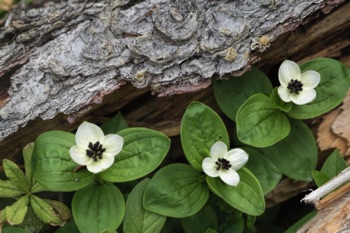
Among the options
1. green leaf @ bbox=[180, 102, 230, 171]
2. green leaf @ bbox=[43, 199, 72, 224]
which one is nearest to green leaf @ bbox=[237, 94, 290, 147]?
green leaf @ bbox=[180, 102, 230, 171]

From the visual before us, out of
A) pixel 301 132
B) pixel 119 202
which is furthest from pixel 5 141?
pixel 301 132

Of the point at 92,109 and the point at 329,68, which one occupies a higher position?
the point at 92,109

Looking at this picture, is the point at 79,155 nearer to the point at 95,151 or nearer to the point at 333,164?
the point at 95,151

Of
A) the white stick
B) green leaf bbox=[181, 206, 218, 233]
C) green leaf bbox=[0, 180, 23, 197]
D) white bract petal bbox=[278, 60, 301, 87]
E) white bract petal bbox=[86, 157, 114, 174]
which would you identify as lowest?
the white stick

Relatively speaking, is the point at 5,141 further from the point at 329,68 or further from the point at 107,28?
the point at 329,68

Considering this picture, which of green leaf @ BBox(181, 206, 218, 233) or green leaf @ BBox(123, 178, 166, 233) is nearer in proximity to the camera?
green leaf @ BBox(123, 178, 166, 233)

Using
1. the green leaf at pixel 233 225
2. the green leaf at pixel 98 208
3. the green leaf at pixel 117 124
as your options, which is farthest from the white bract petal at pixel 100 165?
the green leaf at pixel 233 225

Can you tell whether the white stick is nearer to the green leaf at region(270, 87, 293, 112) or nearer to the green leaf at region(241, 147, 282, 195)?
the green leaf at region(241, 147, 282, 195)
